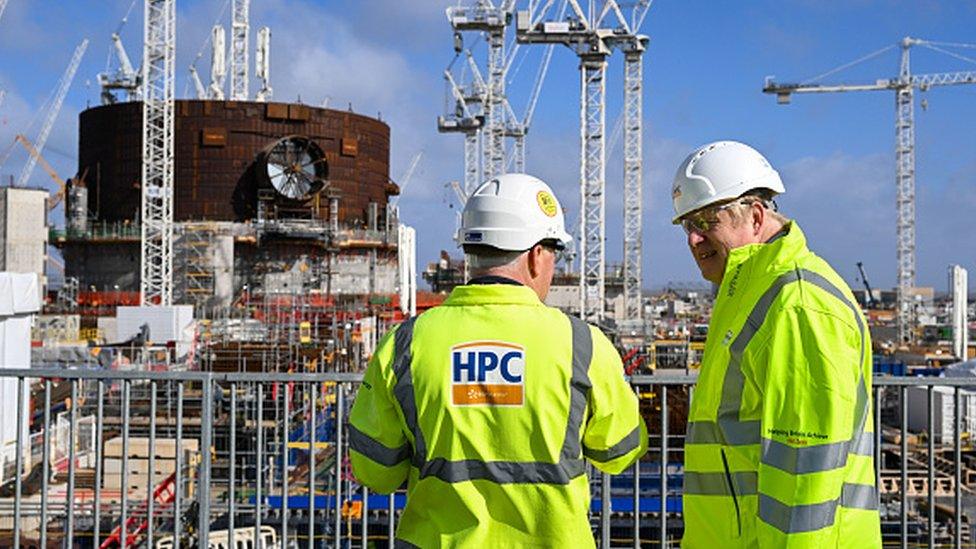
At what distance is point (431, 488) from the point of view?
234 centimetres

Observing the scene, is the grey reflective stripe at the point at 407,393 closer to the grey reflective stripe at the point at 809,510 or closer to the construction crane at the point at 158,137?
the grey reflective stripe at the point at 809,510

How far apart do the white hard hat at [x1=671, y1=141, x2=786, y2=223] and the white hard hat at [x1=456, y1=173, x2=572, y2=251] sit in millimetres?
381

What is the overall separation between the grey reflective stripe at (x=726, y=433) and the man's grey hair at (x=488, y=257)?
0.70m

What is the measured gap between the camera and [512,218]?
2469 mm

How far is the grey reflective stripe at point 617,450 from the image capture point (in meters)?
2.44

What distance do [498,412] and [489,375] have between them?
3.8 inches

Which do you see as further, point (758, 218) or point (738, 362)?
point (758, 218)

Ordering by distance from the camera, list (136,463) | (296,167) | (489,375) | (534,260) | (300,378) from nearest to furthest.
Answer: (489,375) < (534,260) < (300,378) < (136,463) < (296,167)

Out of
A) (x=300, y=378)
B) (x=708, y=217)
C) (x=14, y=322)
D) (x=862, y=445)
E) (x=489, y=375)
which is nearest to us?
(x=862, y=445)

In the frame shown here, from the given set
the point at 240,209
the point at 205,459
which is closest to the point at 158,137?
the point at 240,209

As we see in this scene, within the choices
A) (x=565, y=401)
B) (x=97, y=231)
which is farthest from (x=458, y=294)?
(x=97, y=231)

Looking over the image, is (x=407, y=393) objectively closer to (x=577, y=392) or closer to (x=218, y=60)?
(x=577, y=392)

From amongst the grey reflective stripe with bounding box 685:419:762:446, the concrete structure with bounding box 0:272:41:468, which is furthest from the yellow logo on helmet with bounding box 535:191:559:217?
the concrete structure with bounding box 0:272:41:468

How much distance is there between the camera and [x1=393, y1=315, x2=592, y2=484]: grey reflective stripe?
2.29 metres
